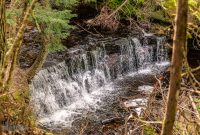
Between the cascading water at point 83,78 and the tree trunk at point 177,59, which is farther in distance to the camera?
the cascading water at point 83,78

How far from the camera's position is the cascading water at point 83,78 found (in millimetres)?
10328

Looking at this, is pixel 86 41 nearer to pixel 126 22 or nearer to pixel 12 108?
pixel 126 22

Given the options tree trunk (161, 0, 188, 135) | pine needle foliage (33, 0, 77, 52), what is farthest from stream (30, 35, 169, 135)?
tree trunk (161, 0, 188, 135)

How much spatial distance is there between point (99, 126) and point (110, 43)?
4.78m

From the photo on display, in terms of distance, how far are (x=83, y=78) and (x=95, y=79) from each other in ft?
1.63

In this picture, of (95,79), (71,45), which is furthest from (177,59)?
(71,45)

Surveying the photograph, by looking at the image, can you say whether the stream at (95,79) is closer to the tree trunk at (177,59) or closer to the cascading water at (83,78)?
the cascading water at (83,78)

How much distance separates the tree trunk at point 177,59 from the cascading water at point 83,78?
7.43m

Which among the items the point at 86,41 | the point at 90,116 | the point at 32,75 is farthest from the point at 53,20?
the point at 86,41

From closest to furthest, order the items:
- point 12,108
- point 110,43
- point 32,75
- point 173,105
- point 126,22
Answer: point 173,105
point 12,108
point 32,75
point 110,43
point 126,22

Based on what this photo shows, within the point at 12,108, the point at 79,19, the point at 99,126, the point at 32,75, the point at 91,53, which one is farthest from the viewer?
the point at 79,19

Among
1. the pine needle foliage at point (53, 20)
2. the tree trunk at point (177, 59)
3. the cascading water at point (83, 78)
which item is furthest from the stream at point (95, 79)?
the tree trunk at point (177, 59)

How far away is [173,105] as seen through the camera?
166 cm

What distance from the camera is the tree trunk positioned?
1.47 m
